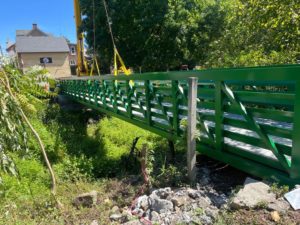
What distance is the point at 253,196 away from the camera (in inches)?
124

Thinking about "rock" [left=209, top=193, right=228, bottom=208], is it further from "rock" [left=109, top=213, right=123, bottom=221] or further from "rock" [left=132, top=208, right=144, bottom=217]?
"rock" [left=109, top=213, right=123, bottom=221]

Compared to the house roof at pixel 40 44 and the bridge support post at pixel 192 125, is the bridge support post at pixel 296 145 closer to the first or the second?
the bridge support post at pixel 192 125

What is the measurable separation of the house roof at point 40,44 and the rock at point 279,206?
45.9m

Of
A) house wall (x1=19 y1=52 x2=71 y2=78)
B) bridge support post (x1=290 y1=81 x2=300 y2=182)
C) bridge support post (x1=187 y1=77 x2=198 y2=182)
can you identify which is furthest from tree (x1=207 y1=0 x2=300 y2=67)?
house wall (x1=19 y1=52 x2=71 y2=78)

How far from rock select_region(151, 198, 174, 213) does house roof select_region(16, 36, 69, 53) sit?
44.7 meters

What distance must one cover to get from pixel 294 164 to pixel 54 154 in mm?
7980

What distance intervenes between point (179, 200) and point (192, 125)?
1.04 m

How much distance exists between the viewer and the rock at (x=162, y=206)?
3.68 metres

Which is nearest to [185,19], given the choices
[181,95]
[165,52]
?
[165,52]

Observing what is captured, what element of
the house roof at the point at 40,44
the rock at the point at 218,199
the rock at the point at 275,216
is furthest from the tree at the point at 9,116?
the house roof at the point at 40,44

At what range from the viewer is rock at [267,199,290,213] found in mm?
2910

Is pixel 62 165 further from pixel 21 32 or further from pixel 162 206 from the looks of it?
pixel 21 32

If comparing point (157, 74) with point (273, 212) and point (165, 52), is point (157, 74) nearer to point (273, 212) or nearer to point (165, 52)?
point (273, 212)

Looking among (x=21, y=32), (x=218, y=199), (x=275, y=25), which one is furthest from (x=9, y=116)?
(x=21, y=32)
